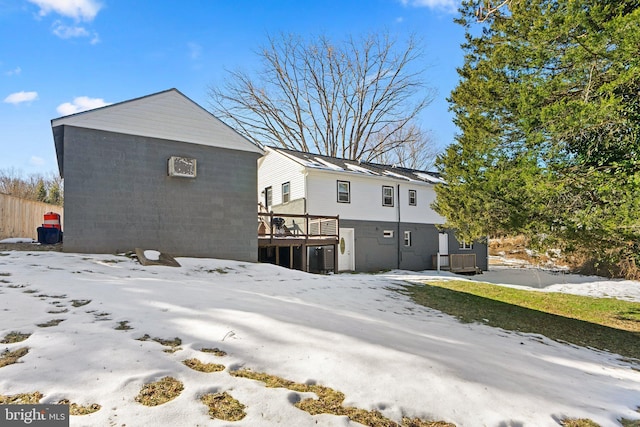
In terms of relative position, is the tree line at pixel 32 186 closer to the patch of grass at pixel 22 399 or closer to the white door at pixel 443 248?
the white door at pixel 443 248

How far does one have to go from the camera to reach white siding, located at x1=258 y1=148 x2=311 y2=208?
16.5 meters

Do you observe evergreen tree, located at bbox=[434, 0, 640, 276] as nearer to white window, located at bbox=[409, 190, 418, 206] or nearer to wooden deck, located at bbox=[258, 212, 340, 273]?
wooden deck, located at bbox=[258, 212, 340, 273]

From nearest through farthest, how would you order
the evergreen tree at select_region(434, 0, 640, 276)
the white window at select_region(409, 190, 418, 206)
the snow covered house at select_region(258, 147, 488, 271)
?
the evergreen tree at select_region(434, 0, 640, 276) < the snow covered house at select_region(258, 147, 488, 271) < the white window at select_region(409, 190, 418, 206)

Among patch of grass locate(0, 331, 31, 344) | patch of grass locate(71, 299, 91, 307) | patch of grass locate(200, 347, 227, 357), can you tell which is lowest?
patch of grass locate(200, 347, 227, 357)

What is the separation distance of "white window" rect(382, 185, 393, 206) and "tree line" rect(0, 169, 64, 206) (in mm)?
28036

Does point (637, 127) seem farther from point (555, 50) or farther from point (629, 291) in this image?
point (629, 291)

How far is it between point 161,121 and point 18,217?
8769mm

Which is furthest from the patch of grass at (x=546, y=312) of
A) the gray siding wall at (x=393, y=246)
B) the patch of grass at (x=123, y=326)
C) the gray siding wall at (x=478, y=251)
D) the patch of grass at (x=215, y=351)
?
the gray siding wall at (x=478, y=251)

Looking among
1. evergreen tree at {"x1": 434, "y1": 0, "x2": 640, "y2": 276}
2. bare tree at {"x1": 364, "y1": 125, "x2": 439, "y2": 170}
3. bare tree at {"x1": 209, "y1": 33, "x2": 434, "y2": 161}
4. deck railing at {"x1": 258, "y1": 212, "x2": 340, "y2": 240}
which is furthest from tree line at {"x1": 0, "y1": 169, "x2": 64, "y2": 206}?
evergreen tree at {"x1": 434, "y1": 0, "x2": 640, "y2": 276}

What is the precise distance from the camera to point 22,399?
6.82 ft

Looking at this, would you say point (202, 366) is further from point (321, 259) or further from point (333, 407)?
point (321, 259)

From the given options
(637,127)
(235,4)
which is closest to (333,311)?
(637,127)

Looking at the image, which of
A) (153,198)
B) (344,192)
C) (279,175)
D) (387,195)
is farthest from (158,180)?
(387,195)

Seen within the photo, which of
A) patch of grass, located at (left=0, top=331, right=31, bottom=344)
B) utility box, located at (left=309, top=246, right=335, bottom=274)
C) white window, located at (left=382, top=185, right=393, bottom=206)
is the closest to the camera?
patch of grass, located at (left=0, top=331, right=31, bottom=344)
